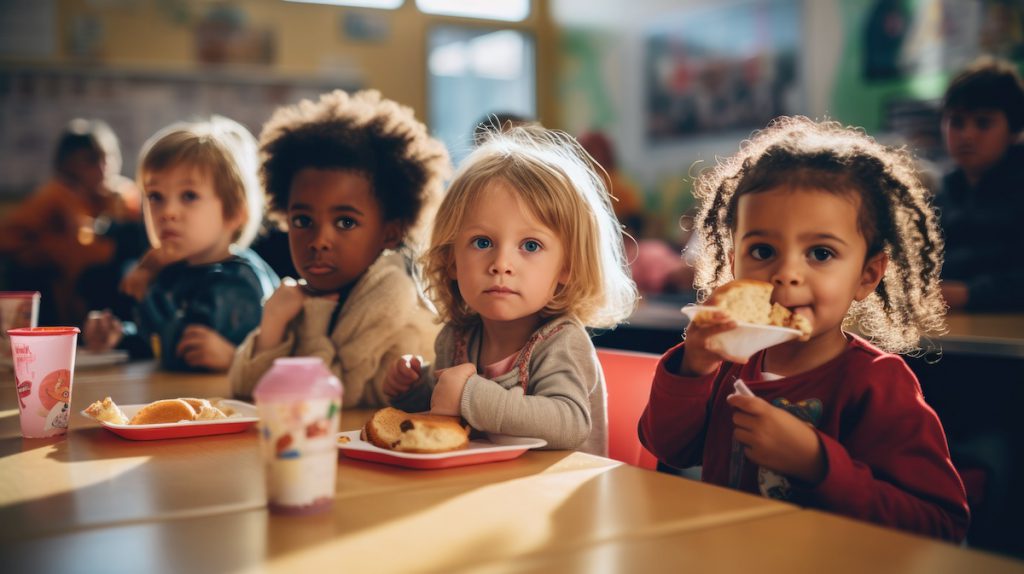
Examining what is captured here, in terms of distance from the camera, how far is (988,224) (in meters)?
3.07

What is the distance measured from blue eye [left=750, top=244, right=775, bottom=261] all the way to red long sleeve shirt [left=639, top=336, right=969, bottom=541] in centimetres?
17

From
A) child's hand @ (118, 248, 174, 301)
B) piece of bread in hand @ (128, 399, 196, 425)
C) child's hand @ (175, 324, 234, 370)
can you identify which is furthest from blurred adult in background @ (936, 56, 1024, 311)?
piece of bread in hand @ (128, 399, 196, 425)

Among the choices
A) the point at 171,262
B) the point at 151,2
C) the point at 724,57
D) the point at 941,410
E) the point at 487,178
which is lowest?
the point at 941,410

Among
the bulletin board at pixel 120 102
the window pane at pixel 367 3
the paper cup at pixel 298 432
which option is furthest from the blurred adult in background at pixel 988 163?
the window pane at pixel 367 3

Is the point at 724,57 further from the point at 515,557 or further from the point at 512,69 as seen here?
the point at 515,557

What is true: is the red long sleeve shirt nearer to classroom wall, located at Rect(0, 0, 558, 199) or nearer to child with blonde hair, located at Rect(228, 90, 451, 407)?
child with blonde hair, located at Rect(228, 90, 451, 407)

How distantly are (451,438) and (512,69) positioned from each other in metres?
7.15

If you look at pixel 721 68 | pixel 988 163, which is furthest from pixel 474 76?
pixel 988 163

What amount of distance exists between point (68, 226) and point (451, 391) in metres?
4.30

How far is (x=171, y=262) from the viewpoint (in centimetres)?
225

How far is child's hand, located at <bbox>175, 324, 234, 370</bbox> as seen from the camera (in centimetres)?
202

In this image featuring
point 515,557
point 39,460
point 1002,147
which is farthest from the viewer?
point 1002,147

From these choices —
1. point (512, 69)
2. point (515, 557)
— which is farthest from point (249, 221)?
point (512, 69)

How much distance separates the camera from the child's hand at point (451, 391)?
1.22m
